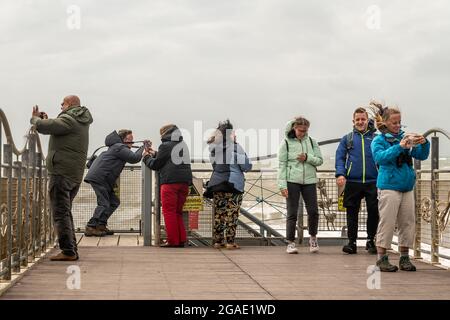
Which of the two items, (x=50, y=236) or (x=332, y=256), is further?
(x=50, y=236)

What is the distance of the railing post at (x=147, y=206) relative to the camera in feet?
47.7

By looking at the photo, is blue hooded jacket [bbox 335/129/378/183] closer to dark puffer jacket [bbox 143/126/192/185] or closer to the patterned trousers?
the patterned trousers

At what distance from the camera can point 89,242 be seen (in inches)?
598

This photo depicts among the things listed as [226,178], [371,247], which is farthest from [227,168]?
[371,247]

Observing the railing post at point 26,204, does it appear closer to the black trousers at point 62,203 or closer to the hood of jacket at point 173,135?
the black trousers at point 62,203

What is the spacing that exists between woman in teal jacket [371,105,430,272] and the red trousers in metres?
4.46

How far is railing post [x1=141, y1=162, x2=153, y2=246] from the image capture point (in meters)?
14.5

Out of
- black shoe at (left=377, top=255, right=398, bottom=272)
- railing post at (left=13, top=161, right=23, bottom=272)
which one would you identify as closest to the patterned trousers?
black shoe at (left=377, top=255, right=398, bottom=272)

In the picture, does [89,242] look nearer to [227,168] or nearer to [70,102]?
[227,168]

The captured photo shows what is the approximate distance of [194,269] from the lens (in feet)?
34.3
